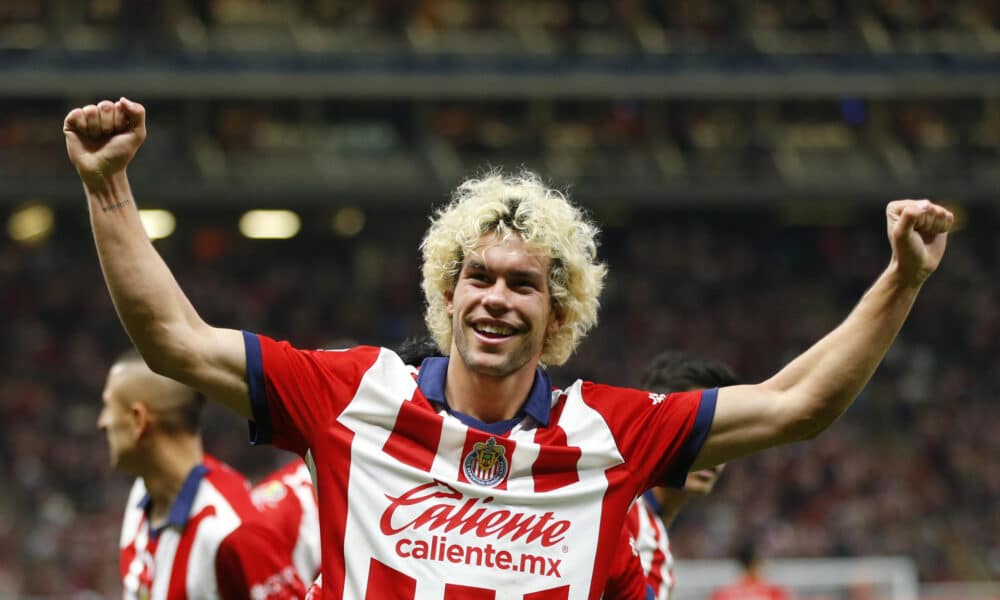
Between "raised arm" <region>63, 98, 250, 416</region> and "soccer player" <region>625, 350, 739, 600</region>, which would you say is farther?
"soccer player" <region>625, 350, 739, 600</region>

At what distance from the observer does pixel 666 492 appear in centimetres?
471

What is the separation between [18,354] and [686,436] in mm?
20564

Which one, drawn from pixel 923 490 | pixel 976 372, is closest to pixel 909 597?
pixel 923 490

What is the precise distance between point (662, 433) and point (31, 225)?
22963 millimetres

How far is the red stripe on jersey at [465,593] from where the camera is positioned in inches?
122

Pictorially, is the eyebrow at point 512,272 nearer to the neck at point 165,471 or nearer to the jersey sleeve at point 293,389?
the jersey sleeve at point 293,389

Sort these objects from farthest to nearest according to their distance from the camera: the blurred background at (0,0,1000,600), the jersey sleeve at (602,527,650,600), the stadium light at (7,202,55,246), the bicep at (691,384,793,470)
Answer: the stadium light at (7,202,55,246), the blurred background at (0,0,1000,600), the jersey sleeve at (602,527,650,600), the bicep at (691,384,793,470)

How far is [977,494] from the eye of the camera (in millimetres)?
20875

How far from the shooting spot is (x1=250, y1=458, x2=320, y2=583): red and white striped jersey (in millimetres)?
5184

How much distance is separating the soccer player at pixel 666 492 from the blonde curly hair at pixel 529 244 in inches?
42.0

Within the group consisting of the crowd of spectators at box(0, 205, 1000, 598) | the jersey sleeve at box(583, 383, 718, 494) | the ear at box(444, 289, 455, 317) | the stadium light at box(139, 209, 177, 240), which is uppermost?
the stadium light at box(139, 209, 177, 240)

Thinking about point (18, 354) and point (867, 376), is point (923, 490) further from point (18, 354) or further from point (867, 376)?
point (867, 376)

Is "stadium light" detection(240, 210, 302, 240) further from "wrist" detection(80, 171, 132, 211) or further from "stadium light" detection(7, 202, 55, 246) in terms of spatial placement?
"wrist" detection(80, 171, 132, 211)

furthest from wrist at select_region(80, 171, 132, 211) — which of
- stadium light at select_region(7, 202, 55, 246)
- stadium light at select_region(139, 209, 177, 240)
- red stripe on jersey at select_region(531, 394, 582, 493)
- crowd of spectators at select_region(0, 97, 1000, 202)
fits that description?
stadium light at select_region(139, 209, 177, 240)
